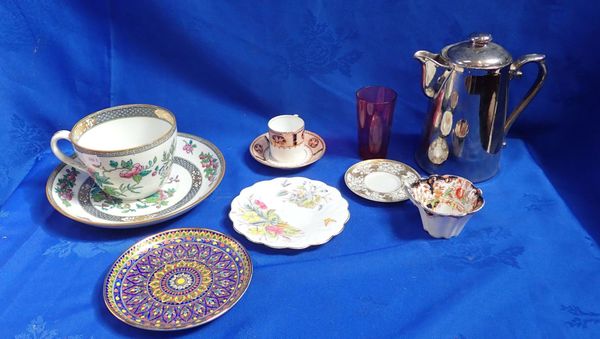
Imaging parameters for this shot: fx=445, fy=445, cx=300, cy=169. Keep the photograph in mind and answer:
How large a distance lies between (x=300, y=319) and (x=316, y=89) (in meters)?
0.55

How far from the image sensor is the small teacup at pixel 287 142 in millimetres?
859

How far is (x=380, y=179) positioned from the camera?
2.79 feet

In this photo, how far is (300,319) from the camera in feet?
1.94

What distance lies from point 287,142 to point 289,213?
0.16 metres

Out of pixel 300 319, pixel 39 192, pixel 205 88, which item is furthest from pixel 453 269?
pixel 39 192

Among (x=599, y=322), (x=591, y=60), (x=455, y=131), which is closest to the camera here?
(x=599, y=322)

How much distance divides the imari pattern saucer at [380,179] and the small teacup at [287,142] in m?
0.11

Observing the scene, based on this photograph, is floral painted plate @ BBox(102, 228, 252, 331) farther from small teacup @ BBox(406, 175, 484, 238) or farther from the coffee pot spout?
the coffee pot spout

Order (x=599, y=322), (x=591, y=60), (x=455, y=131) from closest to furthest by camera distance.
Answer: (x=599, y=322) < (x=455, y=131) < (x=591, y=60)

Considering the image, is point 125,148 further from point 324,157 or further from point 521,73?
point 521,73

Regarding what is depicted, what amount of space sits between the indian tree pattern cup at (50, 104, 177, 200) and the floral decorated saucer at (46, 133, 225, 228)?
0.6 inches

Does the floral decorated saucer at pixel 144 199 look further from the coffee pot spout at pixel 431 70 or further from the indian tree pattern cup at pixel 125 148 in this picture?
the coffee pot spout at pixel 431 70

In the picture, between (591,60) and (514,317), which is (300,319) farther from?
(591,60)

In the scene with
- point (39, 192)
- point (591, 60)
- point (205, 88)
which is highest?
point (591, 60)
